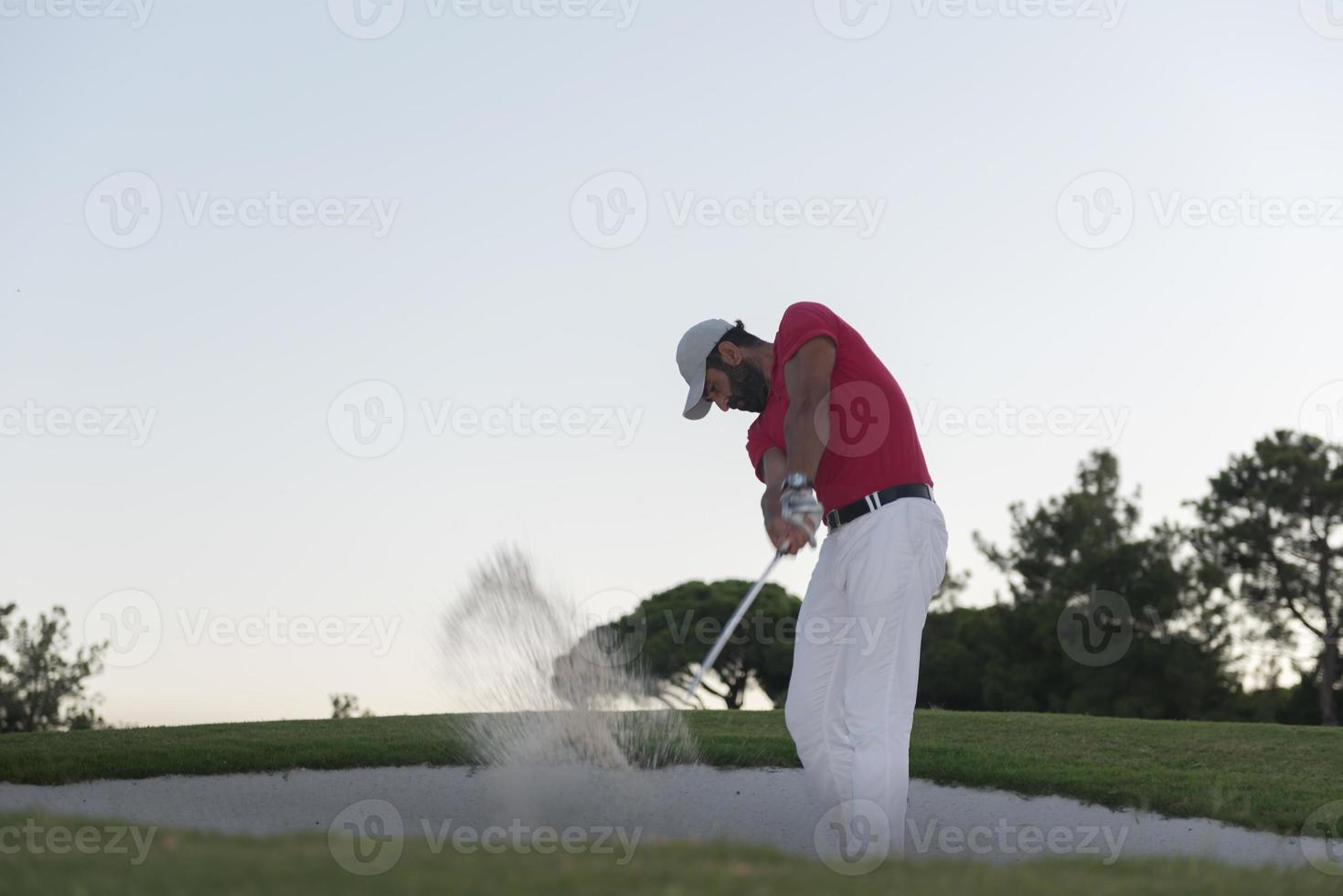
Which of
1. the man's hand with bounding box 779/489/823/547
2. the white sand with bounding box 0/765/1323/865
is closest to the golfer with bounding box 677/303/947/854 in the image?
the man's hand with bounding box 779/489/823/547

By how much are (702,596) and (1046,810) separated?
1981cm

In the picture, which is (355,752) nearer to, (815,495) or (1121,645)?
(815,495)

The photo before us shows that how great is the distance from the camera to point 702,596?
1112 inches

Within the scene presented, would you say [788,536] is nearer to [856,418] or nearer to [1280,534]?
[856,418]

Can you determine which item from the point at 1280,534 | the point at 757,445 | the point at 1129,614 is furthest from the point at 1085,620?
the point at 757,445

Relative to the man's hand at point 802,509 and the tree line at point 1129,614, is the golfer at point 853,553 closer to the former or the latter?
the man's hand at point 802,509

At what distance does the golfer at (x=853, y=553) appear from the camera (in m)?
4.61

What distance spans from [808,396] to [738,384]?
69 cm

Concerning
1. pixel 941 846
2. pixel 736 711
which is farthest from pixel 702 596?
pixel 941 846

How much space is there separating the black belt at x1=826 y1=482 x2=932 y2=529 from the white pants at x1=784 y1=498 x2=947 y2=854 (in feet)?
0.08

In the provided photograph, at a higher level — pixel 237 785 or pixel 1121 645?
pixel 1121 645

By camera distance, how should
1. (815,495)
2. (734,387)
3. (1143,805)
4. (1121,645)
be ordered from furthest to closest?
A: 1. (1121,645)
2. (1143,805)
3. (734,387)
4. (815,495)

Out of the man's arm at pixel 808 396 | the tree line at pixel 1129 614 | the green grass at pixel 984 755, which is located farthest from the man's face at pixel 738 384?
the tree line at pixel 1129 614

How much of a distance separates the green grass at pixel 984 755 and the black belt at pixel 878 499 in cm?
483
